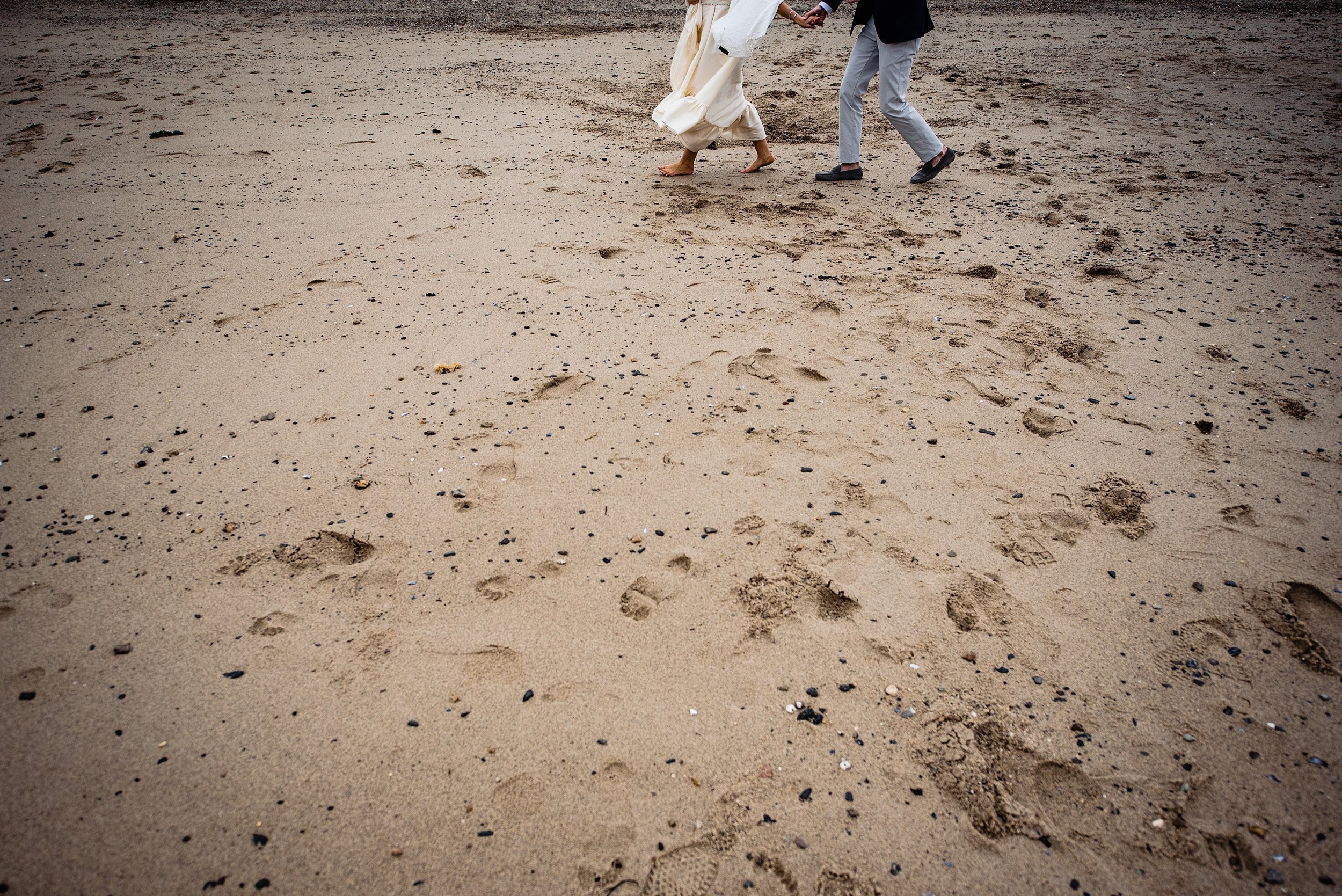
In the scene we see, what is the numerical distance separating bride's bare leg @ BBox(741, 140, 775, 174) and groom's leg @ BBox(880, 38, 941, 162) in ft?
2.72

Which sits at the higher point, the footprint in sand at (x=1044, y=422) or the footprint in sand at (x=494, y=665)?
A: the footprint in sand at (x=1044, y=422)

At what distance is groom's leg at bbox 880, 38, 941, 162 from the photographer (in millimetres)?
4219

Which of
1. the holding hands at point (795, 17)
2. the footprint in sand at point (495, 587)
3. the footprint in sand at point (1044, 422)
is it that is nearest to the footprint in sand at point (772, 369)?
the footprint in sand at point (1044, 422)

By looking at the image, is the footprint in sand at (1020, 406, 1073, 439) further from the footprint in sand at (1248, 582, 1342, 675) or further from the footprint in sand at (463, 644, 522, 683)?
the footprint in sand at (463, 644, 522, 683)

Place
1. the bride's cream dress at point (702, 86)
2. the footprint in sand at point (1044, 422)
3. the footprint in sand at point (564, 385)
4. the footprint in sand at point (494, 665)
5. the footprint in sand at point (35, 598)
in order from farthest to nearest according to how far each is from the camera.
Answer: the bride's cream dress at point (702, 86) < the footprint in sand at point (564, 385) < the footprint in sand at point (1044, 422) < the footprint in sand at point (35, 598) < the footprint in sand at point (494, 665)

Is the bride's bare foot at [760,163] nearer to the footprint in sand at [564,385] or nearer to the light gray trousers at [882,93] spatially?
the light gray trousers at [882,93]

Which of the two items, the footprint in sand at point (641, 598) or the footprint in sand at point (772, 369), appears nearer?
the footprint in sand at point (641, 598)

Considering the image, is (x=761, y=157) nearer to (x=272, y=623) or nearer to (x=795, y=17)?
(x=795, y=17)

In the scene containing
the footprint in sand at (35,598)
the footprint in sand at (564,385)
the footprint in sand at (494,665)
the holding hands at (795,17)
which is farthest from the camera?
the holding hands at (795,17)

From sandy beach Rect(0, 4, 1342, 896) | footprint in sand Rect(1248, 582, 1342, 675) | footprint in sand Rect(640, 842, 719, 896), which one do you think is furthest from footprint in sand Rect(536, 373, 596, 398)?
footprint in sand Rect(1248, 582, 1342, 675)

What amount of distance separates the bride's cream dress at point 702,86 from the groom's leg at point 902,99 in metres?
0.87

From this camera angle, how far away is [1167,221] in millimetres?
3977

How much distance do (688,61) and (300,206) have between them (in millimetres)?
2684

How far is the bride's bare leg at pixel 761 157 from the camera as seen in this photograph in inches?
191
